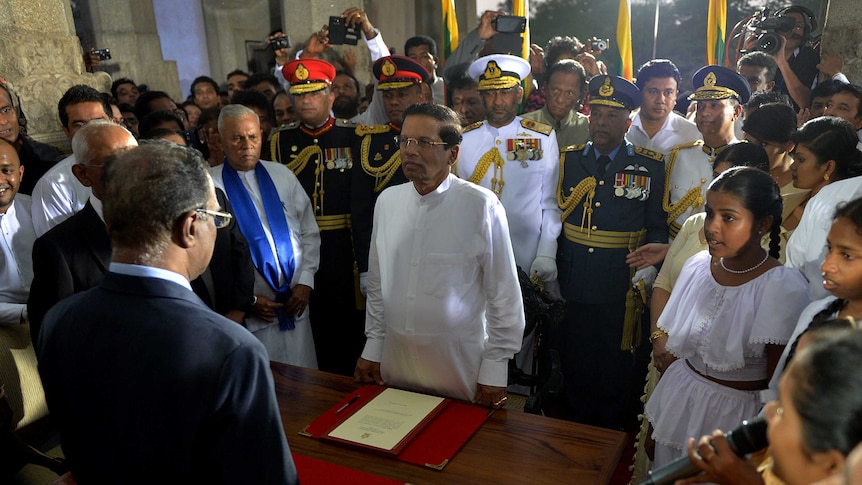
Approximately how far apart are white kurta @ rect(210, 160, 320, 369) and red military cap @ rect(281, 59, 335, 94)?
1.97ft

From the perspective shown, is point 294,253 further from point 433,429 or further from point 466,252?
point 433,429

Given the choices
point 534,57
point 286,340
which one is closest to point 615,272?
point 286,340

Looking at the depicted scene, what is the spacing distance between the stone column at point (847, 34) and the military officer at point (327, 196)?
3.96 m

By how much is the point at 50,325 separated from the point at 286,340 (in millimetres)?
1893

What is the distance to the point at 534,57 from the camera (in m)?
5.71

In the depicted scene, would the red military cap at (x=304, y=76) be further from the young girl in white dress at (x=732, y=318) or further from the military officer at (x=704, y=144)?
the young girl in white dress at (x=732, y=318)

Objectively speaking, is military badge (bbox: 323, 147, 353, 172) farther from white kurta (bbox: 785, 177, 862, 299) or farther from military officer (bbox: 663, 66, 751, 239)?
white kurta (bbox: 785, 177, 862, 299)

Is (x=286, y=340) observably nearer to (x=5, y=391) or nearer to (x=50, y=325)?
(x=5, y=391)

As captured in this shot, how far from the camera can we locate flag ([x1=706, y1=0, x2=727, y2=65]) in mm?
6027

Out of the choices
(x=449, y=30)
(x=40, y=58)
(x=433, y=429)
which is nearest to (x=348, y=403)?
(x=433, y=429)

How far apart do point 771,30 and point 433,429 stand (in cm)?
447

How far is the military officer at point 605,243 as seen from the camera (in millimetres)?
3135

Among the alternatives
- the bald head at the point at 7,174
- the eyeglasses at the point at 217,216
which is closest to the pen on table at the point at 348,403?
the eyeglasses at the point at 217,216

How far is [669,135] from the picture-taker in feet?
12.3
